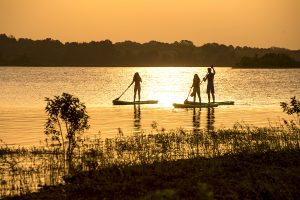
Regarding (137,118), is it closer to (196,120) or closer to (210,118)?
(196,120)

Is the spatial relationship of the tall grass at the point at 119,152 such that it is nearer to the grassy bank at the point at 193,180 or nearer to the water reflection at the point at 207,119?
the grassy bank at the point at 193,180

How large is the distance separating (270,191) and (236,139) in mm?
8152

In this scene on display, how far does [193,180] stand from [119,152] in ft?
17.5

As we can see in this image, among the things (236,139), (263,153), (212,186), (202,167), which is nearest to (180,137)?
(236,139)

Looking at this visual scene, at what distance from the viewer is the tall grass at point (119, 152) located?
52.5 feet

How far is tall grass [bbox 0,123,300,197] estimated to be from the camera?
52.5 feet

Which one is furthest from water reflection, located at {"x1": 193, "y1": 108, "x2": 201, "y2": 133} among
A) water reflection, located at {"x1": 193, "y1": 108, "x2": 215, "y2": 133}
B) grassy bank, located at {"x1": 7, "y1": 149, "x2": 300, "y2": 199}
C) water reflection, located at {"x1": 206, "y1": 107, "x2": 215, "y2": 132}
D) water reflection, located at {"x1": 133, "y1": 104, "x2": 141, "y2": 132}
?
grassy bank, located at {"x1": 7, "y1": 149, "x2": 300, "y2": 199}

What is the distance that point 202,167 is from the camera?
16047mm

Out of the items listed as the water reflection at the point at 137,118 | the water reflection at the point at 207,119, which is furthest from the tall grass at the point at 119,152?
the water reflection at the point at 137,118

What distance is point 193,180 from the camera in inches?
575

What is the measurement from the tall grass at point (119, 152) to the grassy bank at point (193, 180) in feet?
2.91

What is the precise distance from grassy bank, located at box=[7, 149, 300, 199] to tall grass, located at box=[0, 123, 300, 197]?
886 millimetres

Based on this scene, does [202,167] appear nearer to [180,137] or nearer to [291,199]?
[291,199]

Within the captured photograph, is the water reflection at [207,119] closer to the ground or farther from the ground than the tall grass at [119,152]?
closer to the ground
